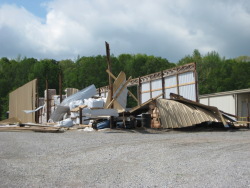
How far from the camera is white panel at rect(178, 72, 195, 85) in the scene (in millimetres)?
23297

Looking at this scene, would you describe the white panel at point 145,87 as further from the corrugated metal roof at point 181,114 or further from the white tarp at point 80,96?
the corrugated metal roof at point 181,114

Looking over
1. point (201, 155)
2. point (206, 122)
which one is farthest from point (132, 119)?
point (201, 155)

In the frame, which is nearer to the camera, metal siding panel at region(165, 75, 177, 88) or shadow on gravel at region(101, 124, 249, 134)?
shadow on gravel at region(101, 124, 249, 134)

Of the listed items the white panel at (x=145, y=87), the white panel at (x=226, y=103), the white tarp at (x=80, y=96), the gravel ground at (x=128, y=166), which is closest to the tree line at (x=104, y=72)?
the white panel at (x=226, y=103)

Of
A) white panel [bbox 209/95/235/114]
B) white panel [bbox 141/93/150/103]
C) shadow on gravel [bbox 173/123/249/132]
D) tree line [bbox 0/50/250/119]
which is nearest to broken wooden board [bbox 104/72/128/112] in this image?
shadow on gravel [bbox 173/123/249/132]

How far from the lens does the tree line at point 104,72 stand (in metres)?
60.4

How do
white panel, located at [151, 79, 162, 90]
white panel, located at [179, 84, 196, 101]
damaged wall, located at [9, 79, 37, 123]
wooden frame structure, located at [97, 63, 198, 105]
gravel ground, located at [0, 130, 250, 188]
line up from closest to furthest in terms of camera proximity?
1. gravel ground, located at [0, 130, 250, 188]
2. white panel, located at [179, 84, 196, 101]
3. wooden frame structure, located at [97, 63, 198, 105]
4. white panel, located at [151, 79, 162, 90]
5. damaged wall, located at [9, 79, 37, 123]

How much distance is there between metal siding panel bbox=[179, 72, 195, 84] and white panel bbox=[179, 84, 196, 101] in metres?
0.38

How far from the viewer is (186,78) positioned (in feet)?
78.6

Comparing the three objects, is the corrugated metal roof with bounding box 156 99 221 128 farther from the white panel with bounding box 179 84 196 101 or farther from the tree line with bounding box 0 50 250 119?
the tree line with bounding box 0 50 250 119

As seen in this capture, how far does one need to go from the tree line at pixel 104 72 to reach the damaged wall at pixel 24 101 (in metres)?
17.8

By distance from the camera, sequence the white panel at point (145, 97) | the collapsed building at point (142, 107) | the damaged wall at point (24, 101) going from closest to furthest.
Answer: the collapsed building at point (142, 107) < the white panel at point (145, 97) < the damaged wall at point (24, 101)

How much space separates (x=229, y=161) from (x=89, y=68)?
195ft

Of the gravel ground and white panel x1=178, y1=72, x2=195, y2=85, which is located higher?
white panel x1=178, y1=72, x2=195, y2=85
